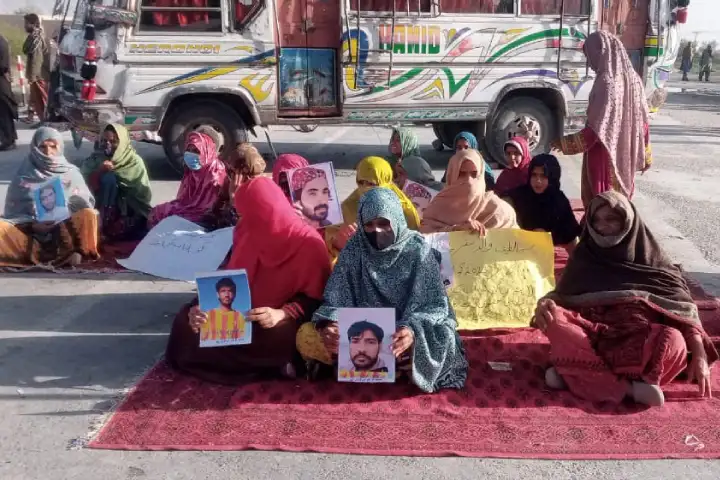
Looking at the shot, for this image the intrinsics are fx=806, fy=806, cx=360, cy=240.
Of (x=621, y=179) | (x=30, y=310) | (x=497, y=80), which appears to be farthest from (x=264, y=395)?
(x=497, y=80)

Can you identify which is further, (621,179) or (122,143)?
(122,143)

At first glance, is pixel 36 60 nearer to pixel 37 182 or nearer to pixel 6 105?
pixel 6 105

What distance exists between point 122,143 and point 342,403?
377cm

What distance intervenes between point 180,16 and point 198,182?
2.78 meters

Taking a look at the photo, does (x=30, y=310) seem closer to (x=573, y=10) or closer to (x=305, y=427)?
(x=305, y=427)

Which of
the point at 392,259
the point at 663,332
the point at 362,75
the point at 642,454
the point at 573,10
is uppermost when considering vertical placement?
the point at 573,10

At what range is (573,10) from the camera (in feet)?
29.8

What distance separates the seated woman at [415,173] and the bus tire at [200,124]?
2927mm

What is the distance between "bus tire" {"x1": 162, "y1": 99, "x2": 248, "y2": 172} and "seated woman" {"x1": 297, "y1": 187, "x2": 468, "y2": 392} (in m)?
5.08

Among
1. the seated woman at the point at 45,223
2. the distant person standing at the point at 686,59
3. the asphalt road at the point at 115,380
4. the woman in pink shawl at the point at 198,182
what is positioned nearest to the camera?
the asphalt road at the point at 115,380

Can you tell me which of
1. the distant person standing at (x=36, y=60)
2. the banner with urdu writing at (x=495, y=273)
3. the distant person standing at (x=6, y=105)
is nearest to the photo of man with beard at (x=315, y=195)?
the banner with urdu writing at (x=495, y=273)

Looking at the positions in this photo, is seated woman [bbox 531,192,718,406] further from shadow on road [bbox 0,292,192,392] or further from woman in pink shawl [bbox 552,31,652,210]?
shadow on road [bbox 0,292,192,392]

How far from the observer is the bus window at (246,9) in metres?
8.24

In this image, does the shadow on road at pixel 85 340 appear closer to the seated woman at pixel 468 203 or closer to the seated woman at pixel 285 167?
the seated woman at pixel 285 167
